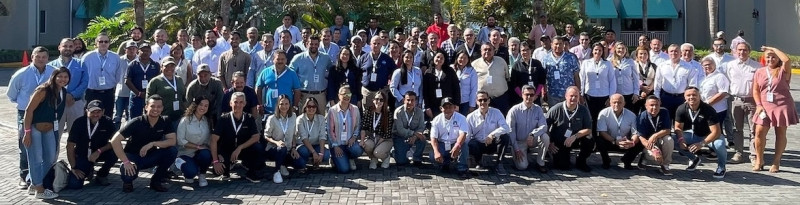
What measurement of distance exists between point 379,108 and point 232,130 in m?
1.98

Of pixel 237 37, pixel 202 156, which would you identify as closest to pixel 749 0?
pixel 237 37

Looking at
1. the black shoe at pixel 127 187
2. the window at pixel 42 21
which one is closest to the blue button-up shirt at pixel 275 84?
the black shoe at pixel 127 187

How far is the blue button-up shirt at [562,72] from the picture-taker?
10.3 metres

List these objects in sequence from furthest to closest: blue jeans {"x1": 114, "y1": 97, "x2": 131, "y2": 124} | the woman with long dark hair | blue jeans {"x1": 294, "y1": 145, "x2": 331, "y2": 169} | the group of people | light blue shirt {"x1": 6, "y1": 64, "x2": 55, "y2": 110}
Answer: blue jeans {"x1": 114, "y1": 97, "x2": 131, "y2": 124} < blue jeans {"x1": 294, "y1": 145, "x2": 331, "y2": 169} < the group of people < light blue shirt {"x1": 6, "y1": 64, "x2": 55, "y2": 110} < the woman with long dark hair

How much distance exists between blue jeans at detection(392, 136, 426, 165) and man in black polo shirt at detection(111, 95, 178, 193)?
9.52 feet

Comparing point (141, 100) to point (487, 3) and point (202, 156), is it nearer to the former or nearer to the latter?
point (202, 156)

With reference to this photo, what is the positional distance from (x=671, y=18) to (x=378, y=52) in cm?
2912

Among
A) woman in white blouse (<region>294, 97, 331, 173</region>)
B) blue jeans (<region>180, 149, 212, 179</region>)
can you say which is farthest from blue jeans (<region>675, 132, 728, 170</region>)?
blue jeans (<region>180, 149, 212, 179</region>)

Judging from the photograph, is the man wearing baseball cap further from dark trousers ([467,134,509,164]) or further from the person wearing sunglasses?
the person wearing sunglasses

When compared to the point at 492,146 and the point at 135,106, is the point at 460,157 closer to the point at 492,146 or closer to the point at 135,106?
the point at 492,146

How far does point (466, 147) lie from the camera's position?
351 inches

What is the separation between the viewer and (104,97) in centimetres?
1002

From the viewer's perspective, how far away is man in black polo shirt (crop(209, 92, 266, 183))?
27.6 feet

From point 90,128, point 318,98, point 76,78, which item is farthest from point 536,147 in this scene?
point 76,78
